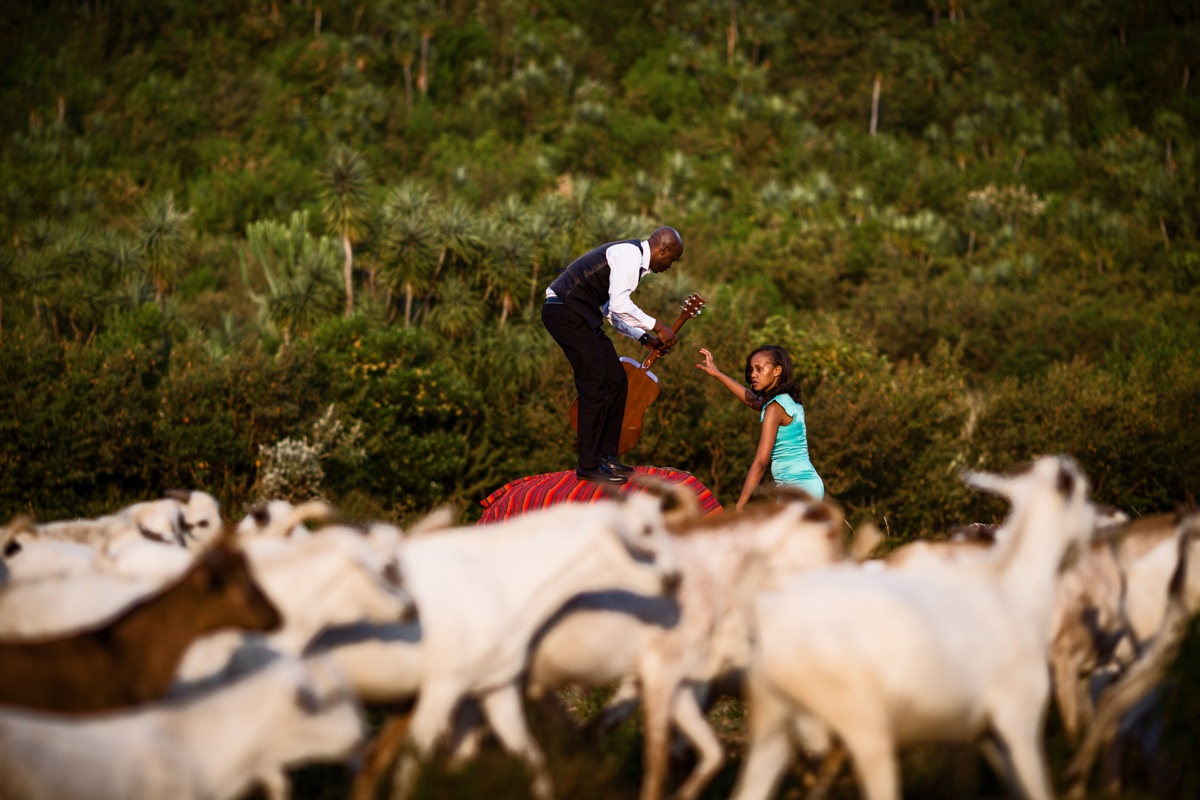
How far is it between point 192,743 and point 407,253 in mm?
25183

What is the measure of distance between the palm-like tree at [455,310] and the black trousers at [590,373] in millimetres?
18720

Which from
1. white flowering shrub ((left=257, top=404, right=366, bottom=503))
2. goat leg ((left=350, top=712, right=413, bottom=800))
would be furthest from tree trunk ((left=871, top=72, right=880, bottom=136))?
goat leg ((left=350, top=712, right=413, bottom=800))

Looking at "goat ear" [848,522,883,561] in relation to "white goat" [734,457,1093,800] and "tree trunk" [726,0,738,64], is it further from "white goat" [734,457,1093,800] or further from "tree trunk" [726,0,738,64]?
"tree trunk" [726,0,738,64]

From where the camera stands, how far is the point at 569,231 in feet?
97.9

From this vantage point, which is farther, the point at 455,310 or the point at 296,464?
the point at 455,310

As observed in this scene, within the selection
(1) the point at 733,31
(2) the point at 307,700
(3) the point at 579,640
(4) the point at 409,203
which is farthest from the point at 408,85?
(2) the point at 307,700

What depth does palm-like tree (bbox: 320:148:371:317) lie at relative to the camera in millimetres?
29438

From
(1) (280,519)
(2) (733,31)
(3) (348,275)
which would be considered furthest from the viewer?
(2) (733,31)

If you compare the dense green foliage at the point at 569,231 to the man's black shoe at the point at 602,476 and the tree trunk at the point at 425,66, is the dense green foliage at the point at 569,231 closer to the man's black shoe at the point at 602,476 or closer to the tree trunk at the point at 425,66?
the tree trunk at the point at 425,66

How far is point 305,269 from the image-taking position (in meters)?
29.3

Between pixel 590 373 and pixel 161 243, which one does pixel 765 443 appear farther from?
pixel 161 243

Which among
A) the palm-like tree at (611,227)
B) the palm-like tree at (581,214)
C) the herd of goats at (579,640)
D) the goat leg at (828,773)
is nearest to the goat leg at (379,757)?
the herd of goats at (579,640)

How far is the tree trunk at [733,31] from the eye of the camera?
76625 mm

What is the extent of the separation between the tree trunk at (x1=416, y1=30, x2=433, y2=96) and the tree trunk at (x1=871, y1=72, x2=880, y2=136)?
2878 cm
